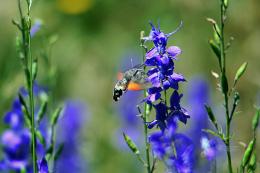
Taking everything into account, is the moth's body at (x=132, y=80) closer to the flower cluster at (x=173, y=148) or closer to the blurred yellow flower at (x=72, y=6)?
the flower cluster at (x=173, y=148)

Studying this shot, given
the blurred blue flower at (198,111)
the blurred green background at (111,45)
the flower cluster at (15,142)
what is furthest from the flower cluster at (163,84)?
the blurred green background at (111,45)

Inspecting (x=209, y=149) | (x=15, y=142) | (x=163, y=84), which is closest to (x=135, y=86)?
(x=163, y=84)

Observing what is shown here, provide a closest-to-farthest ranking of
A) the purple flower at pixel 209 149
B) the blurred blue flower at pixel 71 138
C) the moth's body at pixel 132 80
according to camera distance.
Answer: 1. the moth's body at pixel 132 80
2. the purple flower at pixel 209 149
3. the blurred blue flower at pixel 71 138

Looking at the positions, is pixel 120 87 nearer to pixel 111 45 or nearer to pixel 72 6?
pixel 111 45

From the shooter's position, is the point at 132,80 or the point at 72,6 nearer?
the point at 132,80

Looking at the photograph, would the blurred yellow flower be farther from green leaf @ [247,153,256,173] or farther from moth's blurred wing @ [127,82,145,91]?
green leaf @ [247,153,256,173]

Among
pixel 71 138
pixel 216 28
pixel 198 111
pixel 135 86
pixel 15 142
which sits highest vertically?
pixel 216 28
